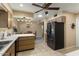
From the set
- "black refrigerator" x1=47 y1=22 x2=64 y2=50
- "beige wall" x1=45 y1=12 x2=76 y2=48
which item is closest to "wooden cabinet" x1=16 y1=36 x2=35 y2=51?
"black refrigerator" x1=47 y1=22 x2=64 y2=50

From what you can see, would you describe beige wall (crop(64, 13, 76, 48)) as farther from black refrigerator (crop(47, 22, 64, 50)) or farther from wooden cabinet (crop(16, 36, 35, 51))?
wooden cabinet (crop(16, 36, 35, 51))

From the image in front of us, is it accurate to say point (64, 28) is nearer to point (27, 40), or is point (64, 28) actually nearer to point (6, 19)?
point (27, 40)

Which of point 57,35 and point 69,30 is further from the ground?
point 69,30

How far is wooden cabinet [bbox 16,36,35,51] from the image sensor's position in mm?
3646

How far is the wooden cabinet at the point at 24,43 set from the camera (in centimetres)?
365

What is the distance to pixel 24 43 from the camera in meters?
3.80

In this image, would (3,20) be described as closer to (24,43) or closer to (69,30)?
(24,43)

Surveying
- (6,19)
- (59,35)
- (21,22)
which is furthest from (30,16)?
(59,35)

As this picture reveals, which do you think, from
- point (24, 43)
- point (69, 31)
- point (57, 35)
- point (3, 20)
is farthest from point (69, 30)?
point (3, 20)

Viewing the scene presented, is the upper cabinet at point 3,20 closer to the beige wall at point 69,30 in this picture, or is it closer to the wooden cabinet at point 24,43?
the wooden cabinet at point 24,43

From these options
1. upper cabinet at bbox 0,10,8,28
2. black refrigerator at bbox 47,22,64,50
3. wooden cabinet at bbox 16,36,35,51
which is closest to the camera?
upper cabinet at bbox 0,10,8,28

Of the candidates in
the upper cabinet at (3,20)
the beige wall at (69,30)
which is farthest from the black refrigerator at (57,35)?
the upper cabinet at (3,20)

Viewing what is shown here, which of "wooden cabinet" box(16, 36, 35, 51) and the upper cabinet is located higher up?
the upper cabinet

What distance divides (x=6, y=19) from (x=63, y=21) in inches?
109
